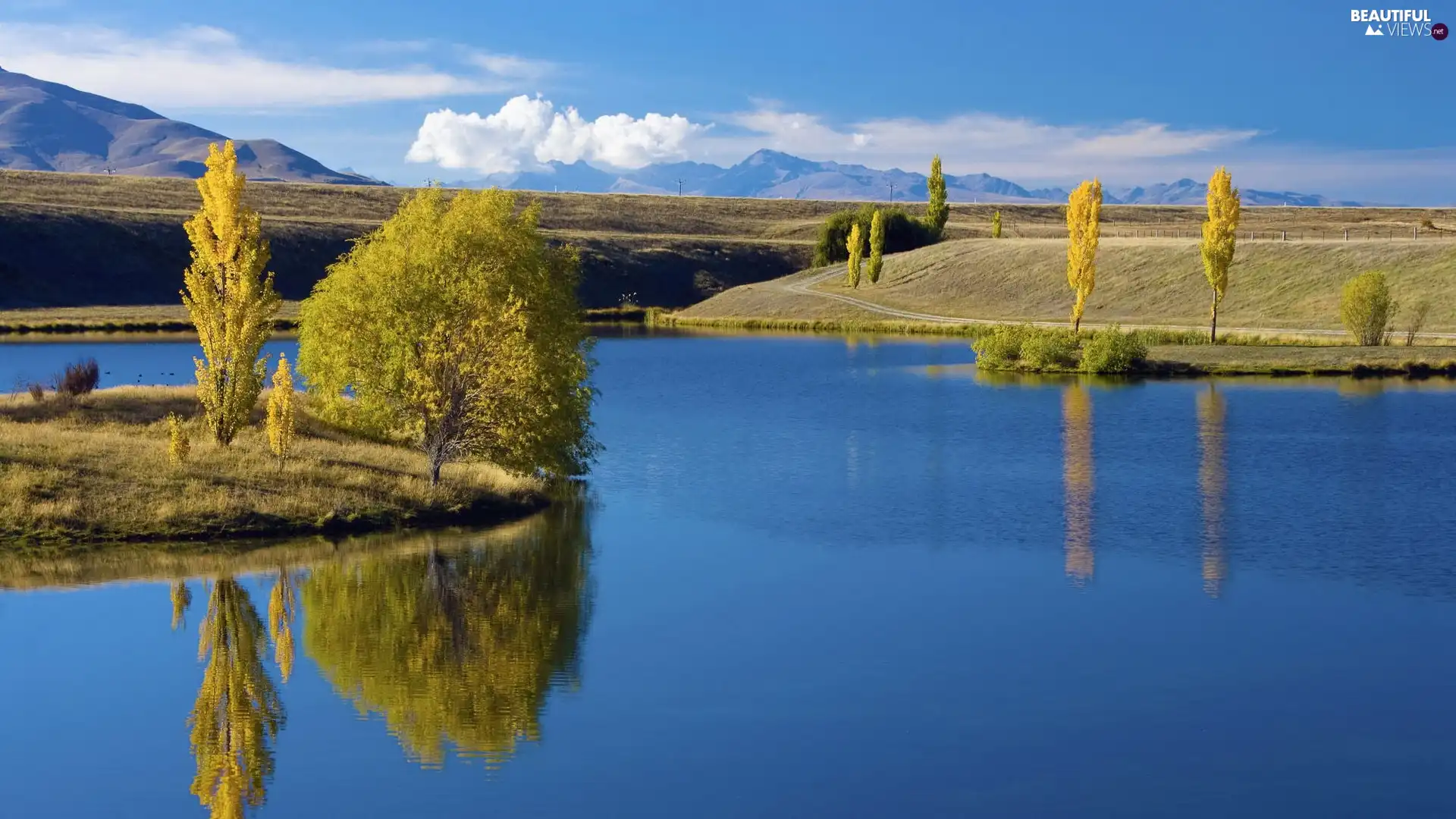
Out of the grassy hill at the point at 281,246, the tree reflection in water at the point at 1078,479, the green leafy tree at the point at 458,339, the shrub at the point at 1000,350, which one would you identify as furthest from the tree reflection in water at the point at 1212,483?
the grassy hill at the point at 281,246

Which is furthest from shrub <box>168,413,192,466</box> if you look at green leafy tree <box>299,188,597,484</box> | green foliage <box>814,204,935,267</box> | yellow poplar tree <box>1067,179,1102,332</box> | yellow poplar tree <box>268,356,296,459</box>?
green foliage <box>814,204,935,267</box>

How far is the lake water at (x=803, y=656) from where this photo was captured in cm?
1917

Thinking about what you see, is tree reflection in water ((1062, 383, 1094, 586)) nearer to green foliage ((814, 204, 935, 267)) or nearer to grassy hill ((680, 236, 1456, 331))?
grassy hill ((680, 236, 1456, 331))

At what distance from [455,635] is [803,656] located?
668 cm

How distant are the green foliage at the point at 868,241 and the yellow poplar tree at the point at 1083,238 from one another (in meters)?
64.2

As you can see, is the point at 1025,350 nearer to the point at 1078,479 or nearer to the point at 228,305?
the point at 1078,479

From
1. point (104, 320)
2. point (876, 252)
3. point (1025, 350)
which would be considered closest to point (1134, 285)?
point (876, 252)

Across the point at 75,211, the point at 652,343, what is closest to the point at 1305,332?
the point at 652,343

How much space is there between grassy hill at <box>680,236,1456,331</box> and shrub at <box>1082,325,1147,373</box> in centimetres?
1987

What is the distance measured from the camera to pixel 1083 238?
8769 cm

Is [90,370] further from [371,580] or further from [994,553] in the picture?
[994,553]

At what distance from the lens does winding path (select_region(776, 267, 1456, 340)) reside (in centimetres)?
8394

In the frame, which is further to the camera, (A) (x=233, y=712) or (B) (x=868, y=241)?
(B) (x=868, y=241)

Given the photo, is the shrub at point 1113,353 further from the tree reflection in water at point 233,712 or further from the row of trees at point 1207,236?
the tree reflection in water at point 233,712
